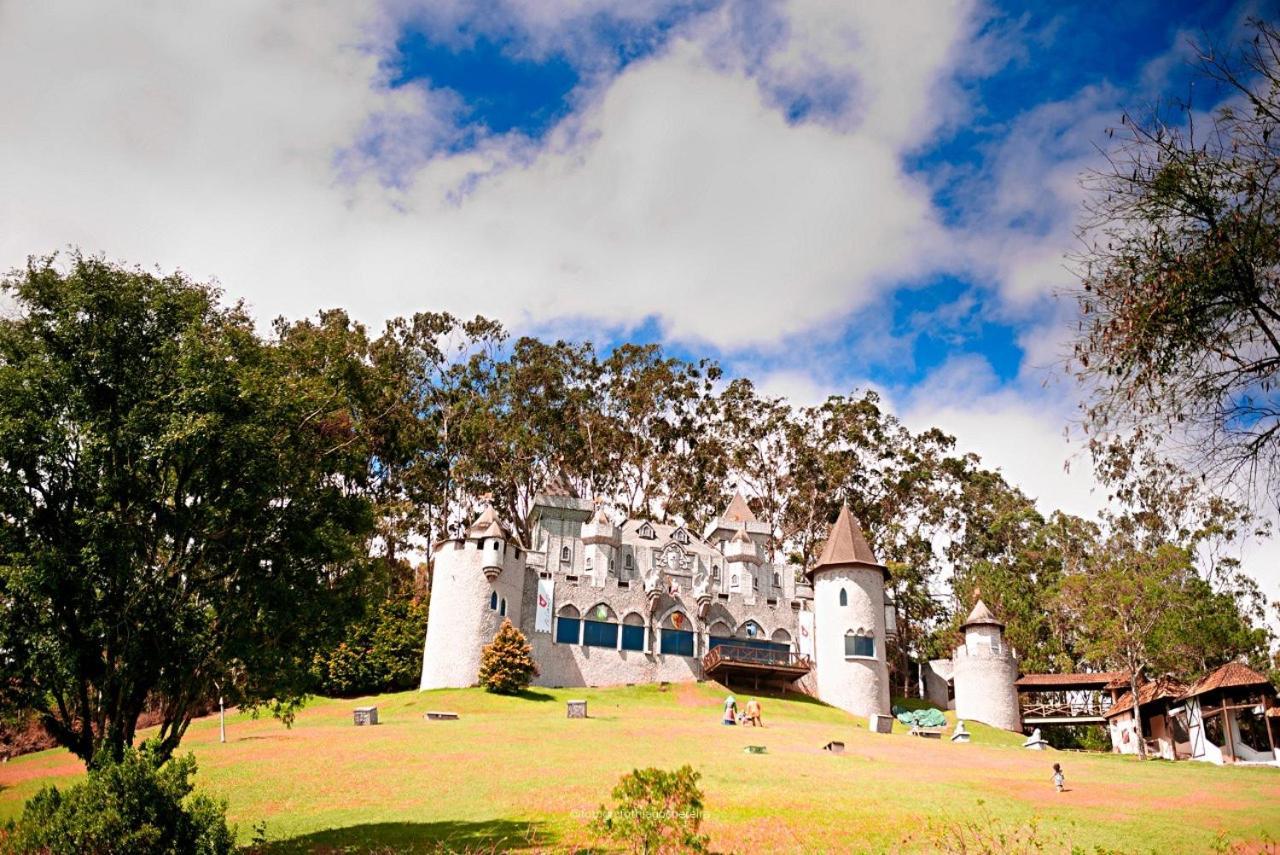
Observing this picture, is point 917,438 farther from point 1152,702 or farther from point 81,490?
point 81,490

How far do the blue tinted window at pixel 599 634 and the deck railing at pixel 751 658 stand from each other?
17.5ft

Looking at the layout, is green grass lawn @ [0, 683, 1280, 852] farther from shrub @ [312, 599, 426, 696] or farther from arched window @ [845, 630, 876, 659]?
arched window @ [845, 630, 876, 659]

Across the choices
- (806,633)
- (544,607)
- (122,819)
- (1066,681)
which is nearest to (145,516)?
(122,819)

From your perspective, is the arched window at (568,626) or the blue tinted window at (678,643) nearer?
the arched window at (568,626)

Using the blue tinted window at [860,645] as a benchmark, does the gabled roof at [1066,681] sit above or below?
below

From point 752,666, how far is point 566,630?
1004 cm

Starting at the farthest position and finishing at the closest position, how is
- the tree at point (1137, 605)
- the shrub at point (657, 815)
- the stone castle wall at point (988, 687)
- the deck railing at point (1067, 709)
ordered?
the deck railing at point (1067, 709), the stone castle wall at point (988, 687), the tree at point (1137, 605), the shrub at point (657, 815)

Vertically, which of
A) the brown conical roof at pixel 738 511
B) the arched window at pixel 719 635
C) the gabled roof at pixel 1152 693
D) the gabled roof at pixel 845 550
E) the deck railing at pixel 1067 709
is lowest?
the deck railing at pixel 1067 709

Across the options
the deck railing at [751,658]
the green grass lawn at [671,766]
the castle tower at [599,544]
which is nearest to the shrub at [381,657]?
the green grass lawn at [671,766]

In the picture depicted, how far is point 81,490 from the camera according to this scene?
15.4m

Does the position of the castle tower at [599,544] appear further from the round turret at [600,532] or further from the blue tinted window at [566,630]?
the blue tinted window at [566,630]

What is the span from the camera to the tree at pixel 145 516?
1473cm

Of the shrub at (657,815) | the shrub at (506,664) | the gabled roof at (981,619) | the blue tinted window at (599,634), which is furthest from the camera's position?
the gabled roof at (981,619)

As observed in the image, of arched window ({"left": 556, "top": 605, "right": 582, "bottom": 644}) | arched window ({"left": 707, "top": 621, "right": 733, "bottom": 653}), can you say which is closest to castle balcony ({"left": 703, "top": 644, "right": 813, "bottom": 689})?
arched window ({"left": 707, "top": 621, "right": 733, "bottom": 653})
